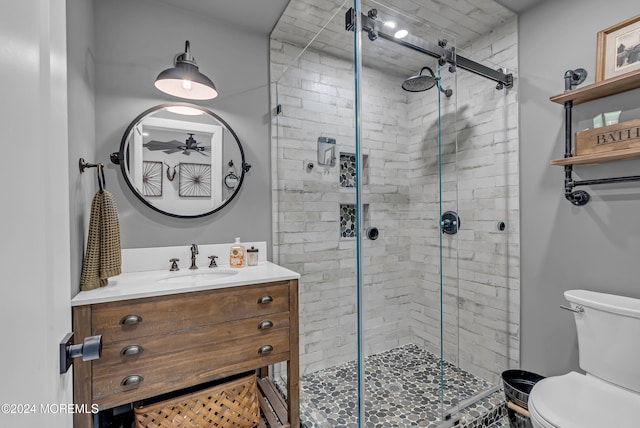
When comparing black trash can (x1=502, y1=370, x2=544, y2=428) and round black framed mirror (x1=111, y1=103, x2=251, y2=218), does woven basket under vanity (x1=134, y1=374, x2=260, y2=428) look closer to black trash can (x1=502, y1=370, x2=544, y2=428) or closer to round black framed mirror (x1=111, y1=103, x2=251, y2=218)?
round black framed mirror (x1=111, y1=103, x2=251, y2=218)

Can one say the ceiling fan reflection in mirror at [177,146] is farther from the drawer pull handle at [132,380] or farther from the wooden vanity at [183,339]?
the drawer pull handle at [132,380]

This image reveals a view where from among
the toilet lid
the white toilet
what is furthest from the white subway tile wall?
the toilet lid

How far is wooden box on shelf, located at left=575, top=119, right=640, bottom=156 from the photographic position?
1.43 m

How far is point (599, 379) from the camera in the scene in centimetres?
144

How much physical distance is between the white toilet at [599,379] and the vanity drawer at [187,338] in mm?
1257

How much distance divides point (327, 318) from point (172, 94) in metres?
1.72

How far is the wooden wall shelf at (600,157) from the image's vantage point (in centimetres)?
141

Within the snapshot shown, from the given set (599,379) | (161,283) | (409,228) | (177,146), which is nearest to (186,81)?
(177,146)

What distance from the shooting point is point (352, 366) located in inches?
63.6

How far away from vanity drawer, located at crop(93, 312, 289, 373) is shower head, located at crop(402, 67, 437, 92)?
4.95 feet

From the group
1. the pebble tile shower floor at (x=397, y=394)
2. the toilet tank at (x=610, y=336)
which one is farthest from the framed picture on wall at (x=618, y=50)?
the pebble tile shower floor at (x=397, y=394)

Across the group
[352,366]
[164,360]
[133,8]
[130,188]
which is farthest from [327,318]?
[133,8]

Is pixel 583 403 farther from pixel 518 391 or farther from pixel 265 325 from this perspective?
pixel 265 325

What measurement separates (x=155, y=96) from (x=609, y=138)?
2582mm
